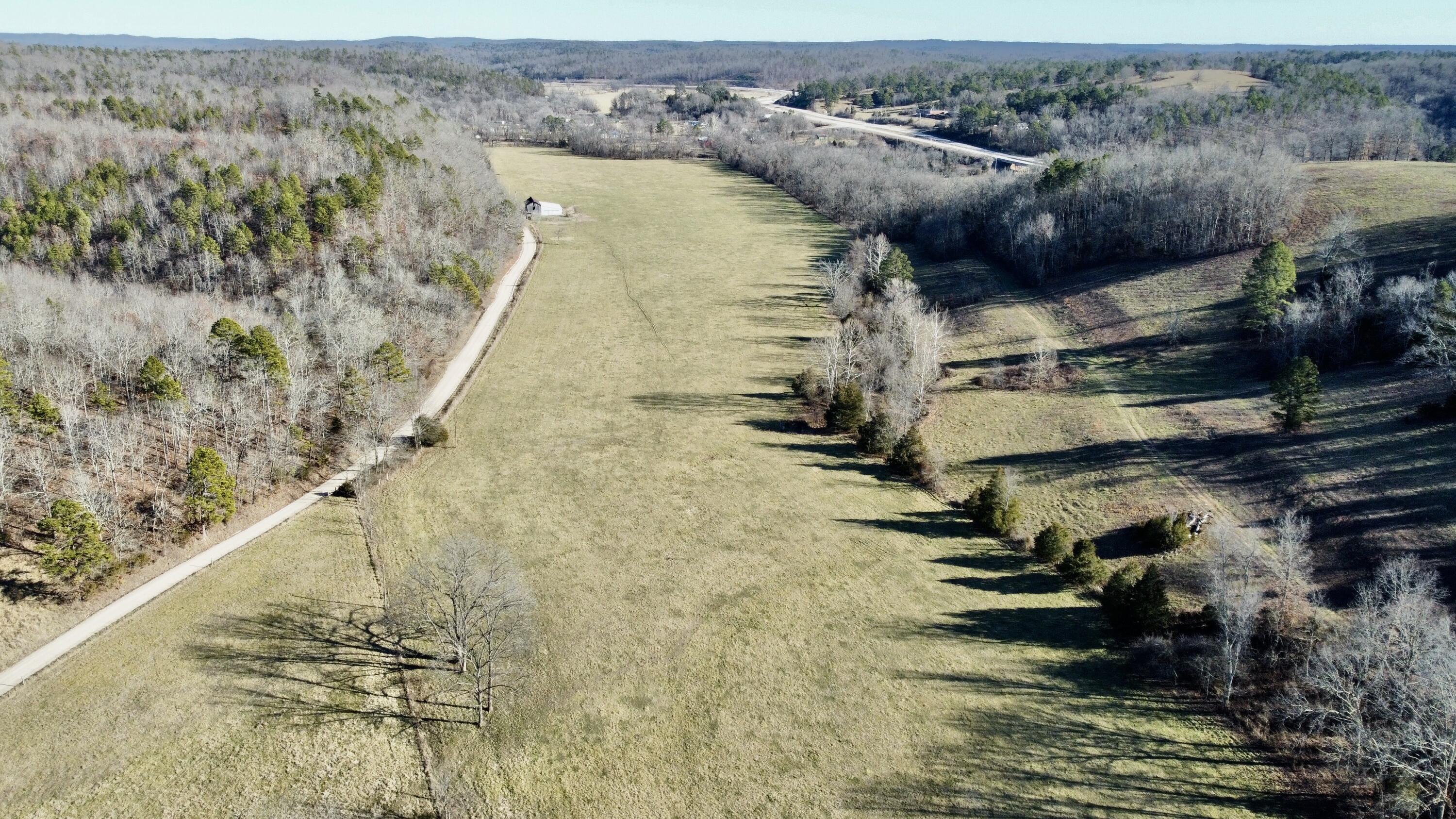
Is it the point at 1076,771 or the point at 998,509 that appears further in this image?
the point at 998,509

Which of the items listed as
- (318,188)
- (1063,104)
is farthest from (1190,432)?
(1063,104)

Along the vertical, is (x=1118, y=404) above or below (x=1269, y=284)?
below

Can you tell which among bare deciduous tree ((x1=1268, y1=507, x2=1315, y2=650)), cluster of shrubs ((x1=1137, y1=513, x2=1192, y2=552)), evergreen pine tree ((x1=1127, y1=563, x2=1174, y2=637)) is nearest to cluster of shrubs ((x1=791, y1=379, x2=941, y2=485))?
cluster of shrubs ((x1=1137, y1=513, x2=1192, y2=552))

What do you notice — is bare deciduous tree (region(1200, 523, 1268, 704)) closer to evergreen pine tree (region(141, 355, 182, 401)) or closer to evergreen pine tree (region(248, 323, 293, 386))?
evergreen pine tree (region(248, 323, 293, 386))

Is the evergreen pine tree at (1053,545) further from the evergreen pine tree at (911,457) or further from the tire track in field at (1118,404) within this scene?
the evergreen pine tree at (911,457)

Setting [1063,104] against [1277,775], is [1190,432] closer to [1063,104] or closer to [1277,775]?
[1277,775]

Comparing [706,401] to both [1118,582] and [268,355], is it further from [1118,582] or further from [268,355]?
[1118,582]

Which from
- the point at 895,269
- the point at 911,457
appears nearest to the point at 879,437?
the point at 911,457
